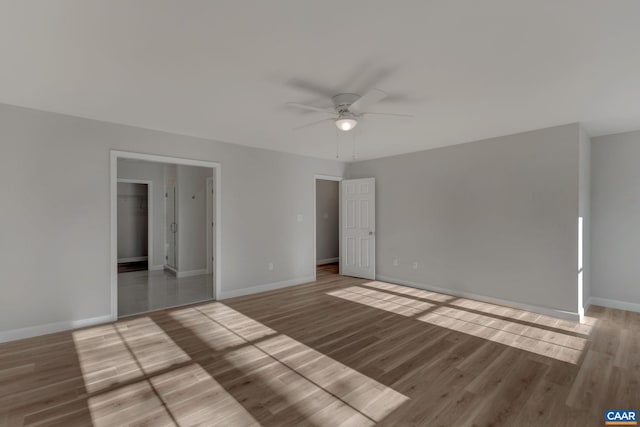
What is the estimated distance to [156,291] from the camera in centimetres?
537

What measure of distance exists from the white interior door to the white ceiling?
2699 mm

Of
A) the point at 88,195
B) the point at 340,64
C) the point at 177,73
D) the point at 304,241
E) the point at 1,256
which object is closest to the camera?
the point at 340,64

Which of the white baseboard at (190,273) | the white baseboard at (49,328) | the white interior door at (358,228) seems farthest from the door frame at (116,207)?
the white interior door at (358,228)

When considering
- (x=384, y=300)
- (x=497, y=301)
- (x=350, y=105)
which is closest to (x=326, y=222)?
(x=384, y=300)

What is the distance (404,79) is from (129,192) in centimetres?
868

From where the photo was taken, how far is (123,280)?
620cm

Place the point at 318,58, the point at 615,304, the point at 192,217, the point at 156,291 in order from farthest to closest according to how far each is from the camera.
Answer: the point at 192,217, the point at 156,291, the point at 615,304, the point at 318,58

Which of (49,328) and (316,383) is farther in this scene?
(49,328)

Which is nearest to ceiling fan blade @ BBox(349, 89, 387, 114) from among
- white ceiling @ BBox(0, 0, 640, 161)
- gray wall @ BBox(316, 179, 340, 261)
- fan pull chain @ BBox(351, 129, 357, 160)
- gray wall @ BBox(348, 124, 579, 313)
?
white ceiling @ BBox(0, 0, 640, 161)

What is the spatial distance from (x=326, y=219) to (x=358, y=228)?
7.72ft

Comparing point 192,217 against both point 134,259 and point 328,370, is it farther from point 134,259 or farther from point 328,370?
point 328,370

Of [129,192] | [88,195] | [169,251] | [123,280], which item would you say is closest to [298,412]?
[88,195]

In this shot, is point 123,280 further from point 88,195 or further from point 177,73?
point 177,73

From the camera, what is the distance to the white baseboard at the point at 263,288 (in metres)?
4.96
